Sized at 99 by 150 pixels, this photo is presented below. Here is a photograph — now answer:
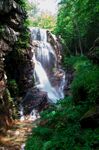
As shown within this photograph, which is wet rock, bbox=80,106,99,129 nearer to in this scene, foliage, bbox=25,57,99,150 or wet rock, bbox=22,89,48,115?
foliage, bbox=25,57,99,150

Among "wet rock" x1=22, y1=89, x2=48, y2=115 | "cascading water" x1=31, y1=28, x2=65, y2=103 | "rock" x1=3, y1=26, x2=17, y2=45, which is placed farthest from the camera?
"cascading water" x1=31, y1=28, x2=65, y2=103

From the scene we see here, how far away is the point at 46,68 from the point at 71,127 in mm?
18925

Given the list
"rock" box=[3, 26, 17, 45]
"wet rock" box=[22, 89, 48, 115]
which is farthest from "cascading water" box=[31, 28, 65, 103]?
"rock" box=[3, 26, 17, 45]

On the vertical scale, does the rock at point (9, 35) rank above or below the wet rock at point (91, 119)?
above

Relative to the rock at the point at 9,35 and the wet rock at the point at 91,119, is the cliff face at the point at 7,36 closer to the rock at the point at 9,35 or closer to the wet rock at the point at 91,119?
the rock at the point at 9,35

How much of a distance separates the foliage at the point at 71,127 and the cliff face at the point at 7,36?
18.1 ft

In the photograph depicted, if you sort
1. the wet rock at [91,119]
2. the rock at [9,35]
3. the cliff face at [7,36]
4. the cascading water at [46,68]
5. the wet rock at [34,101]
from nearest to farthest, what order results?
the wet rock at [91,119] < the cliff face at [7,36] < the rock at [9,35] < the wet rock at [34,101] < the cascading water at [46,68]

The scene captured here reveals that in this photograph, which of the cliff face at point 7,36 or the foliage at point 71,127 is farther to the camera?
the cliff face at point 7,36

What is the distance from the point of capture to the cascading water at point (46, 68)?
24.6m

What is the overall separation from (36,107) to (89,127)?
1097cm

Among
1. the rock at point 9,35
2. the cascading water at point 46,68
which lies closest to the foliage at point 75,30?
the cascading water at point 46,68

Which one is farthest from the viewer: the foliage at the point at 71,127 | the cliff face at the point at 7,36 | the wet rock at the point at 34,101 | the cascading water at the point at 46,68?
the cascading water at the point at 46,68

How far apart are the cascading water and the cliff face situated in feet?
11.3

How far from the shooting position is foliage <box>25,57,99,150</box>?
8.72 meters
